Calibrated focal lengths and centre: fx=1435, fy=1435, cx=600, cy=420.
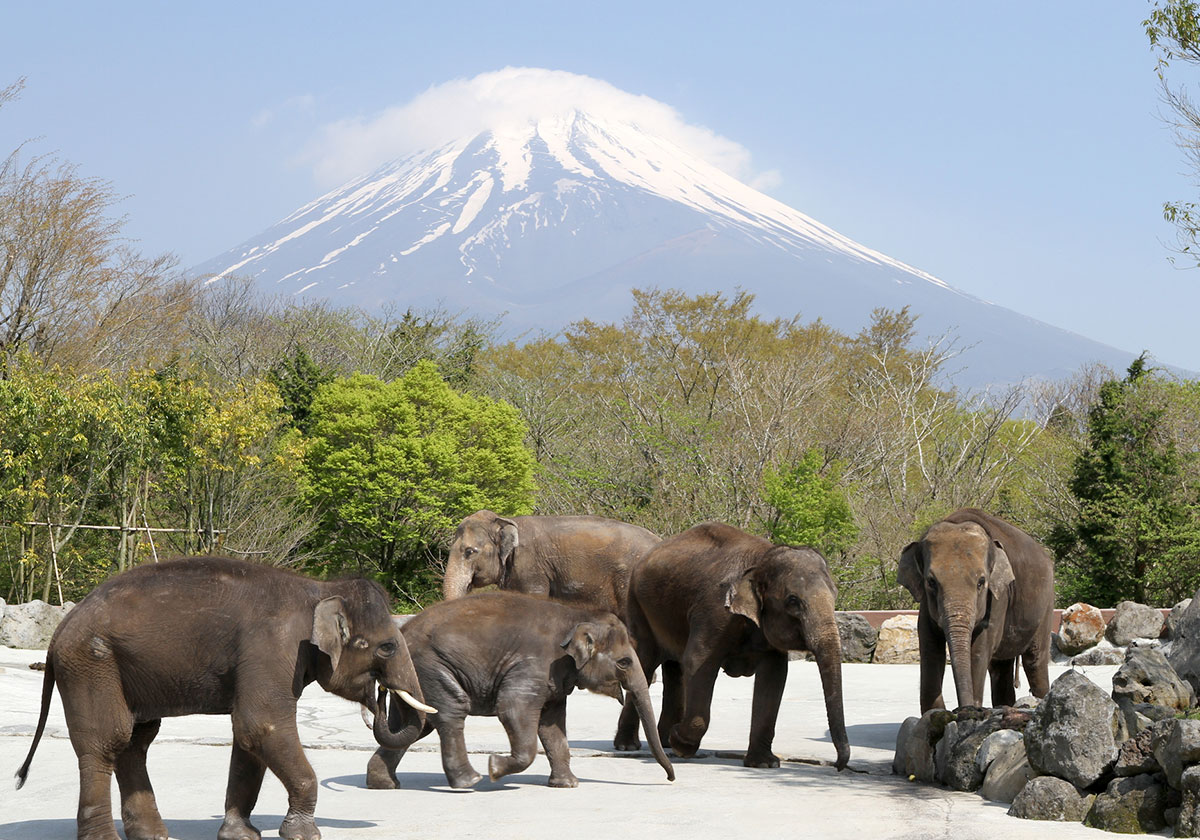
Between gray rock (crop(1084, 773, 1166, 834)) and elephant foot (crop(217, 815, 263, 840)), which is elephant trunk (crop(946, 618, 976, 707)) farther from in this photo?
elephant foot (crop(217, 815, 263, 840))

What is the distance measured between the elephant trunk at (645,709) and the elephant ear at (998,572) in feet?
11.6

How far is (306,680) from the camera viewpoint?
7.75 meters

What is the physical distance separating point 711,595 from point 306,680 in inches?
177

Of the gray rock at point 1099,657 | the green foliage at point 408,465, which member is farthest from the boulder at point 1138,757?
the green foliage at point 408,465

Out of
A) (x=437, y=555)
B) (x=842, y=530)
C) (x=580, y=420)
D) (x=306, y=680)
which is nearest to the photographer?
(x=306, y=680)

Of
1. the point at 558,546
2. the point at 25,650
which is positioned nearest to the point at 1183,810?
the point at 558,546

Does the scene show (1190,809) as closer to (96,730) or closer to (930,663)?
(930,663)

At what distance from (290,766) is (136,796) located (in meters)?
0.99

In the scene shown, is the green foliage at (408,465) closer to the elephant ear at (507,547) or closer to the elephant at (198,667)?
the elephant ear at (507,547)

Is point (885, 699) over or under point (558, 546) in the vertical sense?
under

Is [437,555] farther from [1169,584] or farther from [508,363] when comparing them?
[508,363]

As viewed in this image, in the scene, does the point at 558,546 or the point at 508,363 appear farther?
the point at 508,363

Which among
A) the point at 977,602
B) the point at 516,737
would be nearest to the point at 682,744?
the point at 516,737

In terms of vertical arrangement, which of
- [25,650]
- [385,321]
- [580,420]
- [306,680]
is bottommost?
[25,650]
